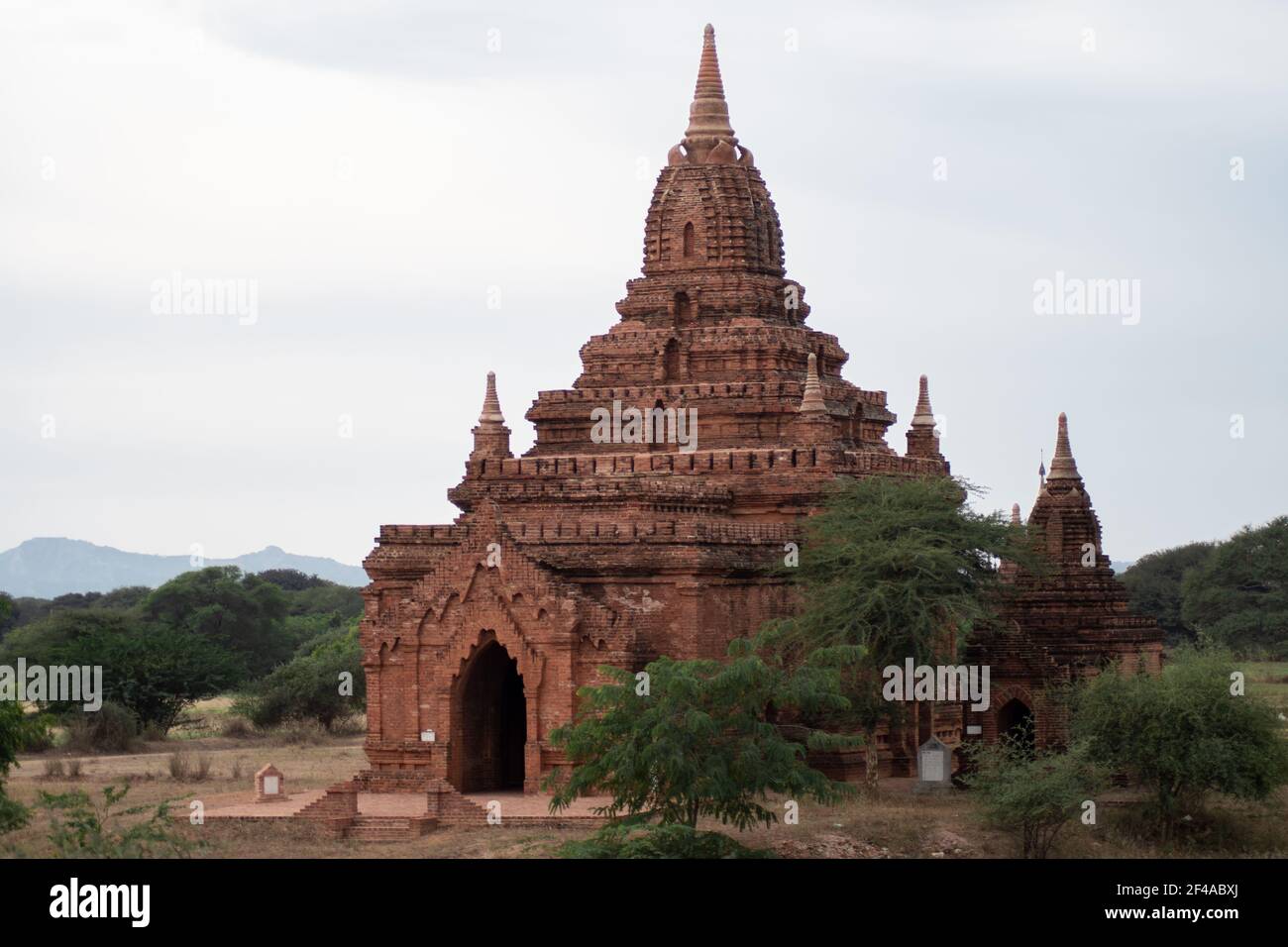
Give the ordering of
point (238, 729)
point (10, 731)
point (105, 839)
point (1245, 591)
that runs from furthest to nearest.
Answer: point (1245, 591), point (238, 729), point (10, 731), point (105, 839)

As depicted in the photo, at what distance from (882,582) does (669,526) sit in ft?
12.3

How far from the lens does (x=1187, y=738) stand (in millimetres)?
39062

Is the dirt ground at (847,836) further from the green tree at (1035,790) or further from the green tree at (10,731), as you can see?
the green tree at (10,731)

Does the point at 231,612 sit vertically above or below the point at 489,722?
above

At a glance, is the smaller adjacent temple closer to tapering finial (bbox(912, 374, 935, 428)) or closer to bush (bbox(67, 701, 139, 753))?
tapering finial (bbox(912, 374, 935, 428))

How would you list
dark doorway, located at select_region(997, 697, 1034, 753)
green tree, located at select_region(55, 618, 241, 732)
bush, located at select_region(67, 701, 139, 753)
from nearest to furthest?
dark doorway, located at select_region(997, 697, 1034, 753)
bush, located at select_region(67, 701, 139, 753)
green tree, located at select_region(55, 618, 241, 732)

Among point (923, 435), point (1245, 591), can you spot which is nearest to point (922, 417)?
point (923, 435)

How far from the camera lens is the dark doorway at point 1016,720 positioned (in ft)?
147

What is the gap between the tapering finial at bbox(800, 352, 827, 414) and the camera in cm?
4428

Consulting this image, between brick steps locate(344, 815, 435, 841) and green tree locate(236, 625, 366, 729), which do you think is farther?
green tree locate(236, 625, 366, 729)

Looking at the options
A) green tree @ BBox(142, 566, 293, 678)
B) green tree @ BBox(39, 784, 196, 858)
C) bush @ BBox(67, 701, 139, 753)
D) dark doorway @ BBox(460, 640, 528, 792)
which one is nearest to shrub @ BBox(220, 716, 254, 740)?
bush @ BBox(67, 701, 139, 753)

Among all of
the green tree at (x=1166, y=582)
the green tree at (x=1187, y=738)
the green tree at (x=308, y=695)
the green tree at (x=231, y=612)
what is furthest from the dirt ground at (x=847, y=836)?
the green tree at (x=1166, y=582)

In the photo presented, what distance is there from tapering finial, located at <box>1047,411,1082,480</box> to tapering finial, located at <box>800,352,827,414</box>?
6837 mm

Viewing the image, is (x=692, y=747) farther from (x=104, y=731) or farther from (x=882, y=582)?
(x=104, y=731)
